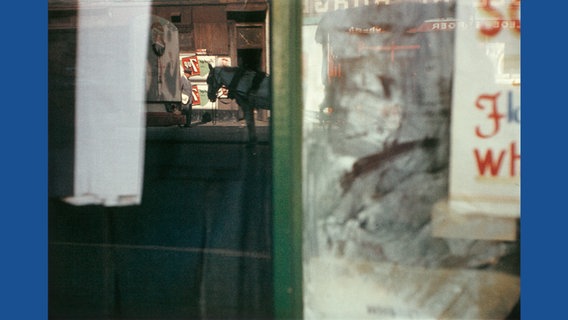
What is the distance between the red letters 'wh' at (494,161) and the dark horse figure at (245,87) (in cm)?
114

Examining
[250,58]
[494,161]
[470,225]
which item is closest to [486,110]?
[494,161]

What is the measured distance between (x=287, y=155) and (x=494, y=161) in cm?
107

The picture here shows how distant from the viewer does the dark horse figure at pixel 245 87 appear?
134 inches

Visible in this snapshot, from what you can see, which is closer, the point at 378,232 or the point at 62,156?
the point at 378,232

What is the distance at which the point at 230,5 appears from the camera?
342 cm

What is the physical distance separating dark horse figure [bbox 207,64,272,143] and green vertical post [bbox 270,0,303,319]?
6 centimetres

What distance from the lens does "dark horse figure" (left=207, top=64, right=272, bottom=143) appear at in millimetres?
3402

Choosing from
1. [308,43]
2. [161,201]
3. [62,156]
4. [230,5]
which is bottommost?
[161,201]

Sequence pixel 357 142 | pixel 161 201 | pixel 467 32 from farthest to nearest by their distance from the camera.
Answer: pixel 161 201 < pixel 357 142 < pixel 467 32

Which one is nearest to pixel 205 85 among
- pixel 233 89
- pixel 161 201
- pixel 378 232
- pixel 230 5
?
pixel 233 89

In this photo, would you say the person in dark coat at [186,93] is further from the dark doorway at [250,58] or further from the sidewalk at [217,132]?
A: the dark doorway at [250,58]

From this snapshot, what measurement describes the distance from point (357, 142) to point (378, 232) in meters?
0.49

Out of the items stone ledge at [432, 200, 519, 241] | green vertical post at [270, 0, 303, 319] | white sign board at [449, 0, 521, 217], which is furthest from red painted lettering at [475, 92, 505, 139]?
green vertical post at [270, 0, 303, 319]

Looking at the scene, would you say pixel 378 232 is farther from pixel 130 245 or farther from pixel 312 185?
pixel 130 245
